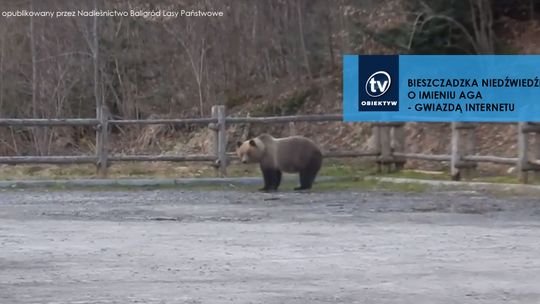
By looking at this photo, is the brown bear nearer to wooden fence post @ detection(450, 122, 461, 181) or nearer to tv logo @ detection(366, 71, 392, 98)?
wooden fence post @ detection(450, 122, 461, 181)

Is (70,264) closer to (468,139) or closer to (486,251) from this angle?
(486,251)

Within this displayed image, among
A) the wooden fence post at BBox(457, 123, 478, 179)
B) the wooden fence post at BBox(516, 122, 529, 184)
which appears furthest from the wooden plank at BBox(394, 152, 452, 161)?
the wooden fence post at BBox(516, 122, 529, 184)

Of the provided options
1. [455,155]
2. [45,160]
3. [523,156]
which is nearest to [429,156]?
[455,155]

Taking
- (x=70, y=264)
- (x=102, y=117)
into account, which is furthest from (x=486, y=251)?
(x=102, y=117)

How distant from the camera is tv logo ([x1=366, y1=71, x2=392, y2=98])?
71.3 feet

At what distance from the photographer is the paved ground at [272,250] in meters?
7.91

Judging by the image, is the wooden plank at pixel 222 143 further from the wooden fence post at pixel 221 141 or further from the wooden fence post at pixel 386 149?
the wooden fence post at pixel 386 149

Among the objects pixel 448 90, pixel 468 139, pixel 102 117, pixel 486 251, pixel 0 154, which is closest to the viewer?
pixel 486 251

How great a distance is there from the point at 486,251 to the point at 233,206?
5.32m

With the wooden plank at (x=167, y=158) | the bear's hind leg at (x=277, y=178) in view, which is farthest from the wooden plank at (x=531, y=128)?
the wooden plank at (x=167, y=158)

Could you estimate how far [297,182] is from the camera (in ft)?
62.9

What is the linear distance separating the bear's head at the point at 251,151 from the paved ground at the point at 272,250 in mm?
2440

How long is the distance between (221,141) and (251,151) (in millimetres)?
1465

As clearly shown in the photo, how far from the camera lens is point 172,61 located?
3234 centimetres
